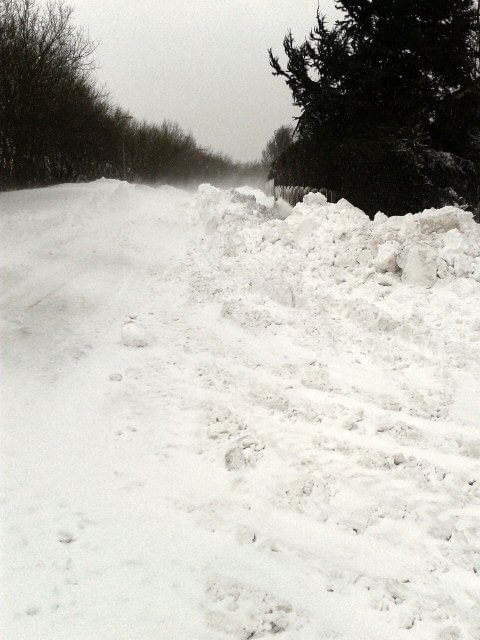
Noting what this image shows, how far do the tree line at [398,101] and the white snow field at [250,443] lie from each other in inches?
183

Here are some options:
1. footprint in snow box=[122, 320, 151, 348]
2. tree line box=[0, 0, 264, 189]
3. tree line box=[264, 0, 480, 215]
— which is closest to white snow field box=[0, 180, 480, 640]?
footprint in snow box=[122, 320, 151, 348]

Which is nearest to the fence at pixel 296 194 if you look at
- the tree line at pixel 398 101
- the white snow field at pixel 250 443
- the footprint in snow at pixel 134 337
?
the tree line at pixel 398 101

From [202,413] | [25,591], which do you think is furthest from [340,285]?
[25,591]

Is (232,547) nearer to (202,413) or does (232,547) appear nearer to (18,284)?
(202,413)

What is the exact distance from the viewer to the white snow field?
94.3 inches

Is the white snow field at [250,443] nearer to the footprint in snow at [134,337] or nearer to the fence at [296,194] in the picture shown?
the footprint in snow at [134,337]

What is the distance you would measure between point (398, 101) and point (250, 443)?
11.5 meters

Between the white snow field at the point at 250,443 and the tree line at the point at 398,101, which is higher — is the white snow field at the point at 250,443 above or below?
below

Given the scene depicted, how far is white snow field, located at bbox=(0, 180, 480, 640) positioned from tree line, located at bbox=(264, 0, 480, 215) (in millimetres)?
4660

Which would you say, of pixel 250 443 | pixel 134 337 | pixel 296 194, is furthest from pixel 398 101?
pixel 250 443

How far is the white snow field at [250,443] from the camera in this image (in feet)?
7.86

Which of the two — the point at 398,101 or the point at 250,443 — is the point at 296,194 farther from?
the point at 250,443

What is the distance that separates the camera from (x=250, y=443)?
3.67 m

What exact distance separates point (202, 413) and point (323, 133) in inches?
438
